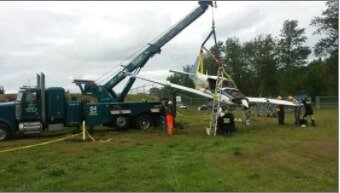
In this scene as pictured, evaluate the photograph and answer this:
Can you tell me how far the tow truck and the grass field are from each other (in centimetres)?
312

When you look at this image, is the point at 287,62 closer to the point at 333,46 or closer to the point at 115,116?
the point at 333,46

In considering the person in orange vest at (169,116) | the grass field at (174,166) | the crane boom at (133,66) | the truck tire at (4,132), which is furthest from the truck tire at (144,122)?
the truck tire at (4,132)

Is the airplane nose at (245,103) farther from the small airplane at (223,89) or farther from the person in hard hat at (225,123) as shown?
the person in hard hat at (225,123)

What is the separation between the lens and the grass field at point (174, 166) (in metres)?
10.6

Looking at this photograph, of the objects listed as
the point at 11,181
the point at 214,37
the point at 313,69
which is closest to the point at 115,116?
the point at 214,37

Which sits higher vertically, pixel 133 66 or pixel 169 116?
pixel 133 66

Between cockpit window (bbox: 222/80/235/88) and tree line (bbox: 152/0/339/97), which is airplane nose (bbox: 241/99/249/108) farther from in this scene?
tree line (bbox: 152/0/339/97)

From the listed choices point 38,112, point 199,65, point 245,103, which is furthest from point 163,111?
point 38,112

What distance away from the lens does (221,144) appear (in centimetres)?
1794

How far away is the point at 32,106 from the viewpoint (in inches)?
902

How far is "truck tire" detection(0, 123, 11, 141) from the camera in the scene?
71.7 ft

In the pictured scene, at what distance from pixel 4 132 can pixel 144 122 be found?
7.04m

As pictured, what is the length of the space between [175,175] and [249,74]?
90375 millimetres

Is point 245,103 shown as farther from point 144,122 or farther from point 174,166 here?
point 174,166
